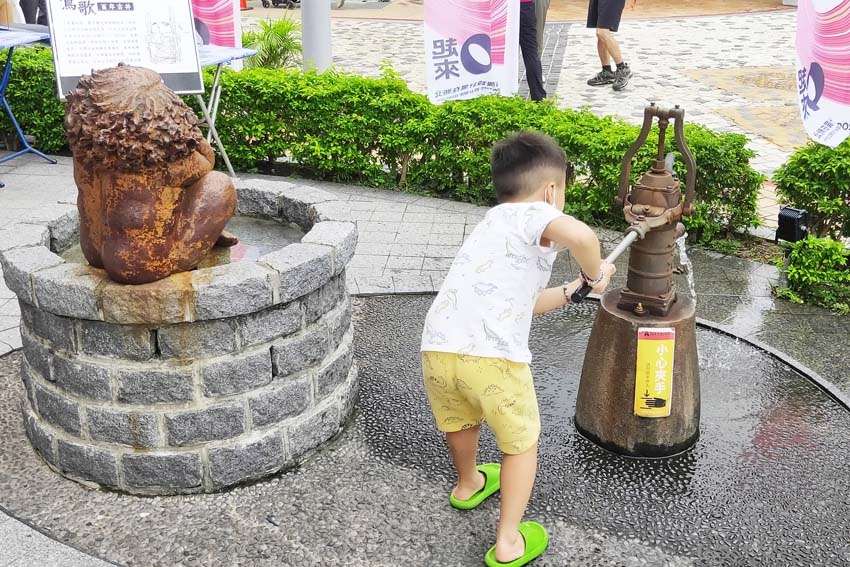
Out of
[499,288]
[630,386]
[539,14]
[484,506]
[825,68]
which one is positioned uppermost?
[825,68]

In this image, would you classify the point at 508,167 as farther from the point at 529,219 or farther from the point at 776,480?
the point at 776,480

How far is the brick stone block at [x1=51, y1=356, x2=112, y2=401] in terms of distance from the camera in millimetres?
3494

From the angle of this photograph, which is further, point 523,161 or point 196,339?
point 196,339

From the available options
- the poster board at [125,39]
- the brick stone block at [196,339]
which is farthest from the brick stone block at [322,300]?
the poster board at [125,39]

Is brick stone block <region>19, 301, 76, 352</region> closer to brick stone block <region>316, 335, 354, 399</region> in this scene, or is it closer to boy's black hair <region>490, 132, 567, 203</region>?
brick stone block <region>316, 335, 354, 399</region>

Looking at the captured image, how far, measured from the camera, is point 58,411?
366cm

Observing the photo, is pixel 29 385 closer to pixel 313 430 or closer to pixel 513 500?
pixel 313 430

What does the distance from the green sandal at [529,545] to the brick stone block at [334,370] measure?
1085 mm

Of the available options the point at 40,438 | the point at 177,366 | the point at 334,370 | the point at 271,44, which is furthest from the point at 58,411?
the point at 271,44

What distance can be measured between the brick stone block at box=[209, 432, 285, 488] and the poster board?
3.87 meters

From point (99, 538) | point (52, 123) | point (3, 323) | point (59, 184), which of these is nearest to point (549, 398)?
point (99, 538)

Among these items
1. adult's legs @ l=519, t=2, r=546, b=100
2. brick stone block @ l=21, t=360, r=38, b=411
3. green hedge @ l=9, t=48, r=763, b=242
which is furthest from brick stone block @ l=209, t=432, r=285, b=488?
adult's legs @ l=519, t=2, r=546, b=100

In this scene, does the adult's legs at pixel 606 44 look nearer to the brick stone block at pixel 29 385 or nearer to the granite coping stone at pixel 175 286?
the granite coping stone at pixel 175 286

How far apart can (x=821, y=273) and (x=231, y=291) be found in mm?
3749
